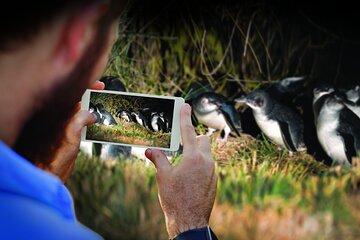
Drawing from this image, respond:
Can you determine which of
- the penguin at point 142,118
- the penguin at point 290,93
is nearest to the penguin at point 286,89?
the penguin at point 290,93

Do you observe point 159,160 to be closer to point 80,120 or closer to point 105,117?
point 80,120

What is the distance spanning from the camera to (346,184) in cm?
232

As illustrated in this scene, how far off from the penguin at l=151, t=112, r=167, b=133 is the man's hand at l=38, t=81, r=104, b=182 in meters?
0.43

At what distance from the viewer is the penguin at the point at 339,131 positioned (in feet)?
7.53

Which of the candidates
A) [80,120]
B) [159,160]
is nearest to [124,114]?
[80,120]

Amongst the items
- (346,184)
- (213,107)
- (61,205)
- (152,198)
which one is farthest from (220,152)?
(61,205)

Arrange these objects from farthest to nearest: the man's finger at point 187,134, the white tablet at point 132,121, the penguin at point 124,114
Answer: the penguin at point 124,114 < the white tablet at point 132,121 < the man's finger at point 187,134

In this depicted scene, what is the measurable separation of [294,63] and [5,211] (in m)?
2.21

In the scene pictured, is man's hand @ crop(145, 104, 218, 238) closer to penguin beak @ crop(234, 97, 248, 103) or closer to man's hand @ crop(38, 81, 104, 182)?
man's hand @ crop(38, 81, 104, 182)

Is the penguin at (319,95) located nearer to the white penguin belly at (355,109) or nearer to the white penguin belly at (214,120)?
the white penguin belly at (355,109)

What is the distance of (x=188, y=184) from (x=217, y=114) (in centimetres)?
186

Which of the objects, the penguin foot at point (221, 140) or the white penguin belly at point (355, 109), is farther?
the penguin foot at point (221, 140)

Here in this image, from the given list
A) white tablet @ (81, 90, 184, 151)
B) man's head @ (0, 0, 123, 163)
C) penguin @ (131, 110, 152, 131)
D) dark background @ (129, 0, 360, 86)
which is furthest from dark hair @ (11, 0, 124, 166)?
dark background @ (129, 0, 360, 86)

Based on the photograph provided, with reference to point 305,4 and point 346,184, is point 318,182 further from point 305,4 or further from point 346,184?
point 305,4
